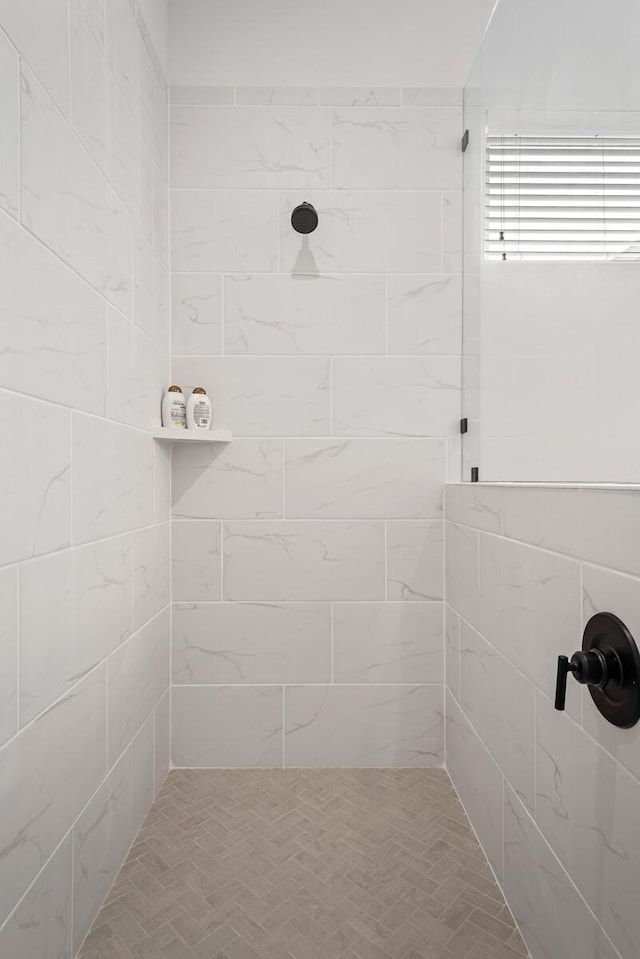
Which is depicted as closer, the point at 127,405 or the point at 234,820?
the point at 127,405

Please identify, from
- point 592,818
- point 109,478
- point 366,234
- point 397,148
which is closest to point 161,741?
point 109,478

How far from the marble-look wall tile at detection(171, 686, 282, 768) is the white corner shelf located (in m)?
0.78

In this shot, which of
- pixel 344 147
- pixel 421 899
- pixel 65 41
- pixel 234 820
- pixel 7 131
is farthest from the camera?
pixel 344 147

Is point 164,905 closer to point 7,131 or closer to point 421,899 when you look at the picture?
point 421,899

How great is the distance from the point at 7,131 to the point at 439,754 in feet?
6.15

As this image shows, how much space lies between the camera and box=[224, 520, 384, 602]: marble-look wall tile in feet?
5.93

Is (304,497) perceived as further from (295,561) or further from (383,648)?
(383,648)

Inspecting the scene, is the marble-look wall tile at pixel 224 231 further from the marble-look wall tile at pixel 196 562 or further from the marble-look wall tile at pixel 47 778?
the marble-look wall tile at pixel 47 778

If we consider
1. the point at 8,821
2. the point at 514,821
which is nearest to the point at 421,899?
the point at 514,821

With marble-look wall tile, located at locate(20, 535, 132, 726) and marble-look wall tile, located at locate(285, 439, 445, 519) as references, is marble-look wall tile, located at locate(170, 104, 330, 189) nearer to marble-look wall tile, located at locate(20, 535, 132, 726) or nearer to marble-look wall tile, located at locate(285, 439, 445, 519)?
marble-look wall tile, located at locate(285, 439, 445, 519)

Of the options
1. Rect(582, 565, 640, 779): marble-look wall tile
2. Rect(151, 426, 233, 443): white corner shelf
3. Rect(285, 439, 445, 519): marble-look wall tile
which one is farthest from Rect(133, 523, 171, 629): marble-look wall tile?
Rect(582, 565, 640, 779): marble-look wall tile

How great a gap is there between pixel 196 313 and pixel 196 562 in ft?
2.57

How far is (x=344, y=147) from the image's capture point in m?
1.80

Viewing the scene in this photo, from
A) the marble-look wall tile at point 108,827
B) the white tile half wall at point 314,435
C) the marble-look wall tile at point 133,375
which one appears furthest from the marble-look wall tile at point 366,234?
the marble-look wall tile at point 108,827
